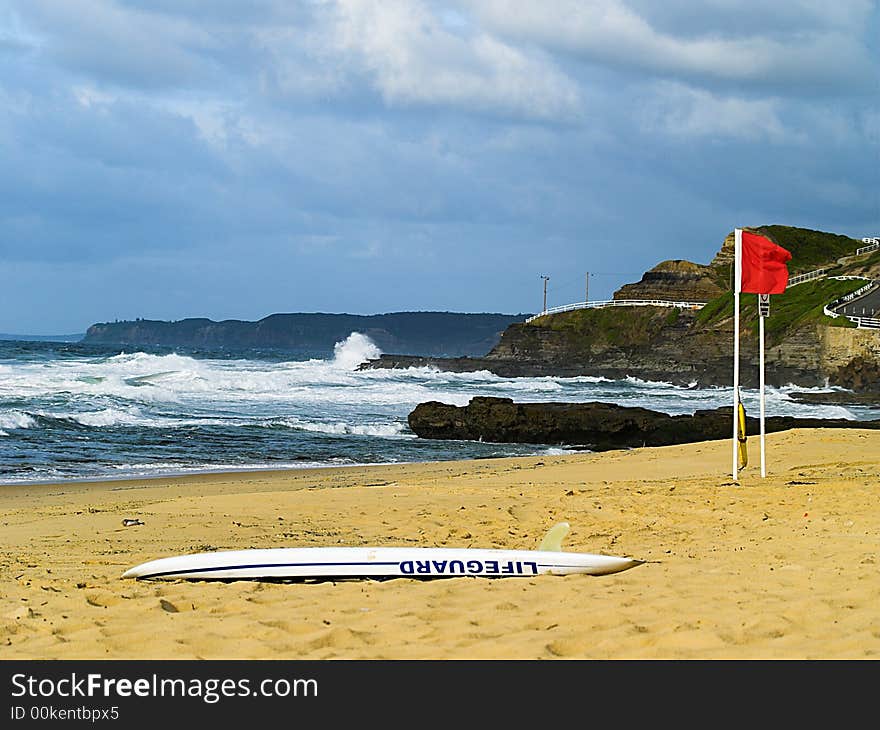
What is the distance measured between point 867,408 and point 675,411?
280 inches

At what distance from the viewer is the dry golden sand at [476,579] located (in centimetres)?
473

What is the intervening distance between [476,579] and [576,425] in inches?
743

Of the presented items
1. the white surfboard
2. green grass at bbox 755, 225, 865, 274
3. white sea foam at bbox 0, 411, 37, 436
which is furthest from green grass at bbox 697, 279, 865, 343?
the white surfboard

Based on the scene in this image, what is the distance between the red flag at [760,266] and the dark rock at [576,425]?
11882 mm

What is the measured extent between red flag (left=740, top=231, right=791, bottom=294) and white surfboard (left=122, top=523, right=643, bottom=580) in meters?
5.83

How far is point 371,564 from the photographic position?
6.55 metres

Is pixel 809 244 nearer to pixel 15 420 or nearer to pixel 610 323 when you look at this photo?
pixel 610 323

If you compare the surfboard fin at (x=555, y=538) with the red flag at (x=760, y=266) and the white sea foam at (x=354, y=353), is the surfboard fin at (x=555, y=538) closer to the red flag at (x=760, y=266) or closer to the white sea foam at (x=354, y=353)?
the red flag at (x=760, y=266)

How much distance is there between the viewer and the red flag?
1160 cm

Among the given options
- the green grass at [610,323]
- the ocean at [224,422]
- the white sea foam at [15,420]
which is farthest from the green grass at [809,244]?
the white sea foam at [15,420]

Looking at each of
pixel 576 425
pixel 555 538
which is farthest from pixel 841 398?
pixel 555 538

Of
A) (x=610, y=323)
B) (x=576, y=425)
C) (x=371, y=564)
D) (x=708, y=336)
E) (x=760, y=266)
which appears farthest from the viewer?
(x=610, y=323)

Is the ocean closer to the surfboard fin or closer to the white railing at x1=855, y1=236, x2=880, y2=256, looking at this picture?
the surfboard fin
